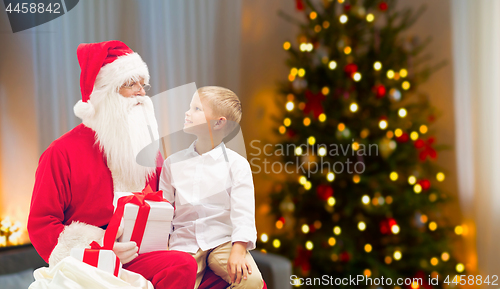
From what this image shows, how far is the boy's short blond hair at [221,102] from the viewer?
1.12m

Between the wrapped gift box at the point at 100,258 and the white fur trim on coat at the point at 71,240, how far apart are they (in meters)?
0.06

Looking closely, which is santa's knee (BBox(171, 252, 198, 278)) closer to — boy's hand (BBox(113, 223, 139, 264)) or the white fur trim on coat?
boy's hand (BBox(113, 223, 139, 264))

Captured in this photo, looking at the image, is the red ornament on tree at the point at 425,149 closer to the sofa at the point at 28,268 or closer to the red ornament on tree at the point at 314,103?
the red ornament on tree at the point at 314,103

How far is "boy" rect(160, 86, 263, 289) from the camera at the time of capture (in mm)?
1076

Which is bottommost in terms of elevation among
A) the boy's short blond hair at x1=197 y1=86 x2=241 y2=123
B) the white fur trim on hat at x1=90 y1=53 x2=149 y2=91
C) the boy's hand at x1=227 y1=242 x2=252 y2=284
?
the boy's hand at x1=227 y1=242 x2=252 y2=284

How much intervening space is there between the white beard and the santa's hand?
0.59 feet

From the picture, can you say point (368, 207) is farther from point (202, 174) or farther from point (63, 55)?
point (63, 55)

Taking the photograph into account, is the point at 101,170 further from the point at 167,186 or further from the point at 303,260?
the point at 303,260

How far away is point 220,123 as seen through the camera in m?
1.13

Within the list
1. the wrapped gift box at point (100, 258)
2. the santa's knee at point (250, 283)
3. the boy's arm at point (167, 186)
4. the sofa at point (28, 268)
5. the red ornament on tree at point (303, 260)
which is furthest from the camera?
the red ornament on tree at point (303, 260)

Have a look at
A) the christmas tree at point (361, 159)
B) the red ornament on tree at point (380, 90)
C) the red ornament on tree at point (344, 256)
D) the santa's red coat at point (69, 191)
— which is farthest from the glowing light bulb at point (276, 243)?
the santa's red coat at point (69, 191)

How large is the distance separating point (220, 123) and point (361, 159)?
1.26m

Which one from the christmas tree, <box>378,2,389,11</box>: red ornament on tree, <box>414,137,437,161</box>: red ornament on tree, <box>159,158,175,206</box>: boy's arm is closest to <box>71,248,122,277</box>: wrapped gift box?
<box>159,158,175,206</box>: boy's arm

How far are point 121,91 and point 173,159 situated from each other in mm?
258
